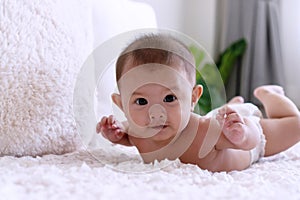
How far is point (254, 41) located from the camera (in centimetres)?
266

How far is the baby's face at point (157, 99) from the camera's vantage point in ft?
2.69

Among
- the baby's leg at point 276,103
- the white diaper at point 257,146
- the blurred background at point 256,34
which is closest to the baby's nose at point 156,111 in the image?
the white diaper at point 257,146

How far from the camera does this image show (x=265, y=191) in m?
0.65

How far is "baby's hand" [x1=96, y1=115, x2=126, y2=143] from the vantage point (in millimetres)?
904

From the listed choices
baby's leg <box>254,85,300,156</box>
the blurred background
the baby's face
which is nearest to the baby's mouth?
the baby's face

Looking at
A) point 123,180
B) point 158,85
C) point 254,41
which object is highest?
point 158,85

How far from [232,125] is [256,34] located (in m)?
1.89

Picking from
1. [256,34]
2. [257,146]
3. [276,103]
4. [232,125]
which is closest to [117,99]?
[232,125]

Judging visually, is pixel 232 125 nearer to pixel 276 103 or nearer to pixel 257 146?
pixel 257 146

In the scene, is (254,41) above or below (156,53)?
below

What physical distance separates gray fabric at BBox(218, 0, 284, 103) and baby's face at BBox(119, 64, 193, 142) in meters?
1.84

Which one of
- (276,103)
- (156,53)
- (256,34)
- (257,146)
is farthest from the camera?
(256,34)

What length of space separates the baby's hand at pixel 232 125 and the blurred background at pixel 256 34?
1679 millimetres

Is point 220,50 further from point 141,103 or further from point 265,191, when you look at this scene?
point 265,191
